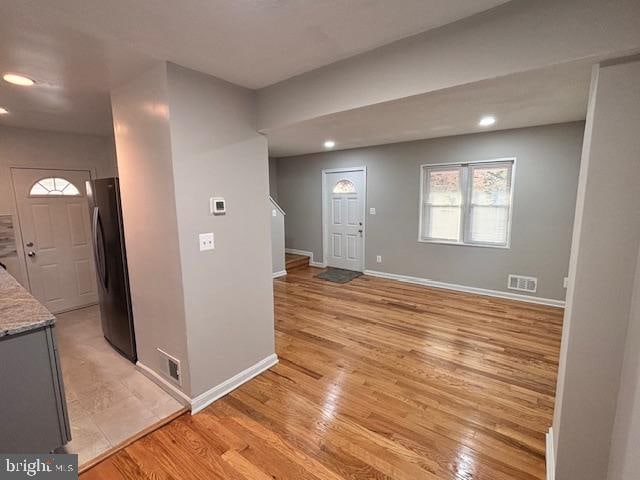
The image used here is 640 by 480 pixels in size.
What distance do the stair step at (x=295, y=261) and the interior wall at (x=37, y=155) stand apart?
3.35 metres

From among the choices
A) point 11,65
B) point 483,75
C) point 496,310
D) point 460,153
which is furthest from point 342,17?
point 496,310

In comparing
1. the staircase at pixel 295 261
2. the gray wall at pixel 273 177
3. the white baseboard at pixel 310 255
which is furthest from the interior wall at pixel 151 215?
Result: the gray wall at pixel 273 177

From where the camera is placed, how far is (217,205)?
7.02ft

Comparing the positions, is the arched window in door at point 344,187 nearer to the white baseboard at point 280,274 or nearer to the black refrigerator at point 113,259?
the white baseboard at point 280,274

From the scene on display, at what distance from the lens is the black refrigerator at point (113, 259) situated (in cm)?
254

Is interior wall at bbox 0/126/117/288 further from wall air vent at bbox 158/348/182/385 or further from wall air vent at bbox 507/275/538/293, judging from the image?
wall air vent at bbox 507/275/538/293

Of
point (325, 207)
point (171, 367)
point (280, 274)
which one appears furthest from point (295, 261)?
point (171, 367)

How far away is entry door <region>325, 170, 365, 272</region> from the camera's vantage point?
18.4 ft

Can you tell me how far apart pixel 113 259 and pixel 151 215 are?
899 mm

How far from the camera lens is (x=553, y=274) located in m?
3.86

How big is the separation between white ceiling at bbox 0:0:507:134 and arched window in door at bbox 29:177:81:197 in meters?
2.04

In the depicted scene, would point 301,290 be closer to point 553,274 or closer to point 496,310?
point 496,310

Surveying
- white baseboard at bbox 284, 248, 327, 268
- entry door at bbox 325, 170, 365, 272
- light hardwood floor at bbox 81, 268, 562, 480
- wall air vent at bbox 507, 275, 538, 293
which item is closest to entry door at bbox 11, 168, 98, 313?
light hardwood floor at bbox 81, 268, 562, 480

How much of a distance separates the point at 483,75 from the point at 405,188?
11.7 feet
